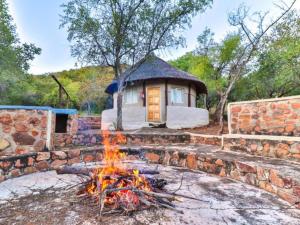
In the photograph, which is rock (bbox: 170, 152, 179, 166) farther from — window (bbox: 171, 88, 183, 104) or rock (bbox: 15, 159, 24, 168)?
window (bbox: 171, 88, 183, 104)

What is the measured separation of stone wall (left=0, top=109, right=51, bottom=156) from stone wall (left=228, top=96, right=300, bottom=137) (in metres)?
5.25

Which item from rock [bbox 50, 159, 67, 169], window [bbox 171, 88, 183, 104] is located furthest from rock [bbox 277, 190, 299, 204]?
window [bbox 171, 88, 183, 104]

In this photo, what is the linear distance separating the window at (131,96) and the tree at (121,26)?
3.47 meters

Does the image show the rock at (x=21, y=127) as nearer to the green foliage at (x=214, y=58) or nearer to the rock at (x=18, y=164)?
the rock at (x=18, y=164)

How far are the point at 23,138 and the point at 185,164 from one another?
155 inches

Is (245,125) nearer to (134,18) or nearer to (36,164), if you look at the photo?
(36,164)

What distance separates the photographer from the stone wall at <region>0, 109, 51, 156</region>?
4.74 m

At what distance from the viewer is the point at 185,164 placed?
5.54 m

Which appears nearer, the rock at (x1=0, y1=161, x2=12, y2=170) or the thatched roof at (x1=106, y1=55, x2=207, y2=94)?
the rock at (x1=0, y1=161, x2=12, y2=170)

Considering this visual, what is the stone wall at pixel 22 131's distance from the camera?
474 centimetres

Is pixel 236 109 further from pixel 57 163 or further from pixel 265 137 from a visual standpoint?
pixel 57 163

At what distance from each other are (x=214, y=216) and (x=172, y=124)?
415 inches

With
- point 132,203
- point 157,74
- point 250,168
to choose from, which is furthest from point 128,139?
point 157,74

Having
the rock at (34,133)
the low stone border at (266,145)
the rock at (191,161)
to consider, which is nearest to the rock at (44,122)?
the rock at (34,133)
